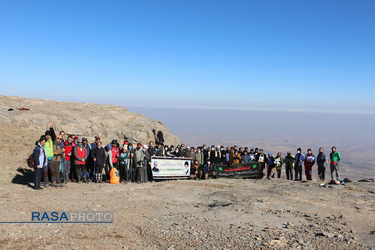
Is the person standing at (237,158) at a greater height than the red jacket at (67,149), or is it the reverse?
the red jacket at (67,149)

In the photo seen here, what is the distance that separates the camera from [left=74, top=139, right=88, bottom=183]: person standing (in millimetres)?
12133

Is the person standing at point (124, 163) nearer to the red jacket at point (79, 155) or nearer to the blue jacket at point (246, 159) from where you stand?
the red jacket at point (79, 155)

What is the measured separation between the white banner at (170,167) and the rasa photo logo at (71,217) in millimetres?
6147

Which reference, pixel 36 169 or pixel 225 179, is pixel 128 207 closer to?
pixel 36 169

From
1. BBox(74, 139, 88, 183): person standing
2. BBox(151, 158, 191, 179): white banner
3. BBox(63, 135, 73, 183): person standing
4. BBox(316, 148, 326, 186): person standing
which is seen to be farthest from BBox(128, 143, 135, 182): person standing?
BBox(316, 148, 326, 186): person standing

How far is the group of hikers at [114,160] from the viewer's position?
11.0 meters

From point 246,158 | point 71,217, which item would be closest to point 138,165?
point 71,217

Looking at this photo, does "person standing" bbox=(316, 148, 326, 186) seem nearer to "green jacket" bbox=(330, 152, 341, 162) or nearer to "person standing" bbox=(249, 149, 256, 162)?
"green jacket" bbox=(330, 152, 341, 162)

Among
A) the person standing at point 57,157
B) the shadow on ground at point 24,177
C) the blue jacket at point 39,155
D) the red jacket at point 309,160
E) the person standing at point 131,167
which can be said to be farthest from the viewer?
the red jacket at point 309,160

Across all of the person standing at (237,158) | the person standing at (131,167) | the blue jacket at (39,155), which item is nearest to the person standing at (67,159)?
the blue jacket at (39,155)

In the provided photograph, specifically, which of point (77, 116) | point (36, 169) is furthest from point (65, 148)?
point (77, 116)

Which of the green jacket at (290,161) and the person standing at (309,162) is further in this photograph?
the green jacket at (290,161)

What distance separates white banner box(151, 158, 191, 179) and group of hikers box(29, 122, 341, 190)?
300 millimetres

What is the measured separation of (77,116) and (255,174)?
1672cm
